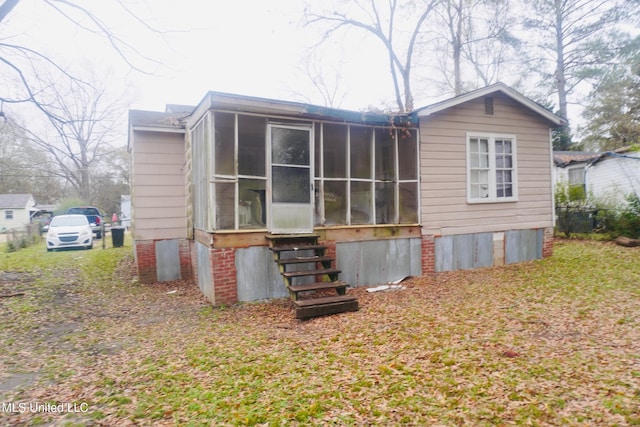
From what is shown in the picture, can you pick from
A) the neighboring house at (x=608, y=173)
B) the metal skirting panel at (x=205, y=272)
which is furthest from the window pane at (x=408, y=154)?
the neighboring house at (x=608, y=173)

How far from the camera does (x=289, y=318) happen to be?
18.4ft

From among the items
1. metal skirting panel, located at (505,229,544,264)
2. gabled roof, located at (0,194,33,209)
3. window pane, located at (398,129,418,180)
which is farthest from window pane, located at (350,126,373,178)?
gabled roof, located at (0,194,33,209)

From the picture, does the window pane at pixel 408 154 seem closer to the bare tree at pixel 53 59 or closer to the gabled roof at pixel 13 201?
the bare tree at pixel 53 59

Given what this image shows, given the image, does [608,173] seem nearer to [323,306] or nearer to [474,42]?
[474,42]

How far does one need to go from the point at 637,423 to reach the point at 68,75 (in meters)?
11.4

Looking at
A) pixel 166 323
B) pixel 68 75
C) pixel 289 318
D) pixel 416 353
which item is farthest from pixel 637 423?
pixel 68 75

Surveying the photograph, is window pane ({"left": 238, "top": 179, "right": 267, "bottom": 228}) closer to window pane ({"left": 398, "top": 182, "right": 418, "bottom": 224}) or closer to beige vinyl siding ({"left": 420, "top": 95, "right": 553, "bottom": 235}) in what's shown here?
window pane ({"left": 398, "top": 182, "right": 418, "bottom": 224})

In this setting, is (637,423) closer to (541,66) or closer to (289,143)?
(289,143)

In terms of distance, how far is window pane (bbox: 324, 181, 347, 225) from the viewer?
7262mm

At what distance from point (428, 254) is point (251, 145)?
181 inches

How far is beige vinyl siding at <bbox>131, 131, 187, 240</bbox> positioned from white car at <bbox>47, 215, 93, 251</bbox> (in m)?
8.08

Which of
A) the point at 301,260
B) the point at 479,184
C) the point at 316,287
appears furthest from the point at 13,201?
the point at 479,184

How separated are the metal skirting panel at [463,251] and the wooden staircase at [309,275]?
297 centimetres

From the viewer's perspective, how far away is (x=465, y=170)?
329 inches
